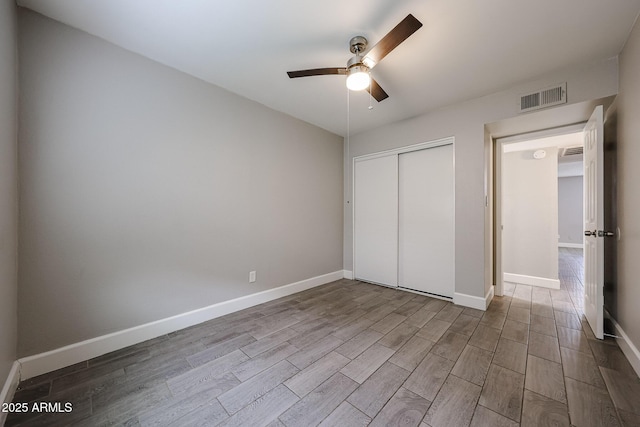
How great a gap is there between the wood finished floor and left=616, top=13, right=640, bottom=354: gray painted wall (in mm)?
386

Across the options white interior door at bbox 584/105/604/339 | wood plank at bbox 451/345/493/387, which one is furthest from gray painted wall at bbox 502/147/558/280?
wood plank at bbox 451/345/493/387

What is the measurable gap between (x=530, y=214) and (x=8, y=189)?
5.69 m

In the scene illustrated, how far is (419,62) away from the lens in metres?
2.09

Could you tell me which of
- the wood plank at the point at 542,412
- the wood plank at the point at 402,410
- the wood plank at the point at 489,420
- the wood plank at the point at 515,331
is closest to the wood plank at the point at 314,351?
the wood plank at the point at 402,410

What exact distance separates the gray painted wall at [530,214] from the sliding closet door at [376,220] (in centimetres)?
179

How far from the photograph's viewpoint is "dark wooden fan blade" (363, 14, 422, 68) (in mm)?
1337

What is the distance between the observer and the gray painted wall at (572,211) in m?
8.02

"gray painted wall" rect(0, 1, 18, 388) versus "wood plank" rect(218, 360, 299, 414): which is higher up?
"gray painted wall" rect(0, 1, 18, 388)

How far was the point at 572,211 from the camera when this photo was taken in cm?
811

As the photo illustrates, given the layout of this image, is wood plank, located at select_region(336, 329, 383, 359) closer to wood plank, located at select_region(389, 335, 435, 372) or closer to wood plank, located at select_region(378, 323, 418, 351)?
wood plank, located at select_region(378, 323, 418, 351)

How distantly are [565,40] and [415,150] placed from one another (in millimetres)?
1663

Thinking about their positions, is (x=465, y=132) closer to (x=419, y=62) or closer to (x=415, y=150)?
(x=415, y=150)

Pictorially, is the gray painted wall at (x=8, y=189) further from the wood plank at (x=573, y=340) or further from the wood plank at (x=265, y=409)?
the wood plank at (x=573, y=340)

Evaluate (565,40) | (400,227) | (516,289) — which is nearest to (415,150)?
(400,227)
